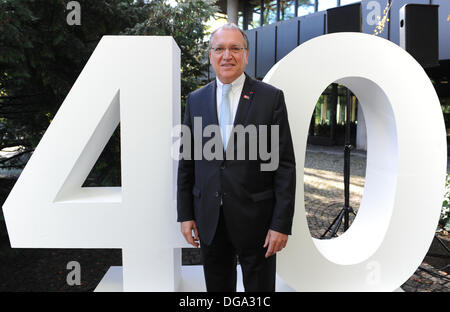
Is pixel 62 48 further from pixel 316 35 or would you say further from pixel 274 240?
pixel 316 35

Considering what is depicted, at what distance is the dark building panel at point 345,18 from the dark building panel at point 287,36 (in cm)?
955

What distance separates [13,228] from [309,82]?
8.17 ft

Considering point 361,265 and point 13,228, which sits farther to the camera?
point 361,265

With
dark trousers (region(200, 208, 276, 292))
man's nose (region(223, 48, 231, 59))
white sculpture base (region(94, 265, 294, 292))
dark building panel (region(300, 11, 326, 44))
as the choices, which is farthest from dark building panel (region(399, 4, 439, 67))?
dark building panel (region(300, 11, 326, 44))

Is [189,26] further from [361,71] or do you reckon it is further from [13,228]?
[13,228]

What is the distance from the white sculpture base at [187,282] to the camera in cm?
272

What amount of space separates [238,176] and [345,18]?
314cm

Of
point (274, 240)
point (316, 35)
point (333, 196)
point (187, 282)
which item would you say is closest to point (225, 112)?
point (274, 240)

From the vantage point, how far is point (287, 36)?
13.6 meters

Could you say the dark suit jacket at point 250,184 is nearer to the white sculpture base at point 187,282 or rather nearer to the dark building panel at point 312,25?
the white sculpture base at point 187,282

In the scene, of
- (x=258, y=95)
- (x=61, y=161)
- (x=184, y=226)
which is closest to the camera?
(x=258, y=95)

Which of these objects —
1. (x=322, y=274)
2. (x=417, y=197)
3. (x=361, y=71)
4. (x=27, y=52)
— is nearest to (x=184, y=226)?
(x=322, y=274)

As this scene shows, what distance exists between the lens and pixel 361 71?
2.59m

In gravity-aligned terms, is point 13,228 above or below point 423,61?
below
